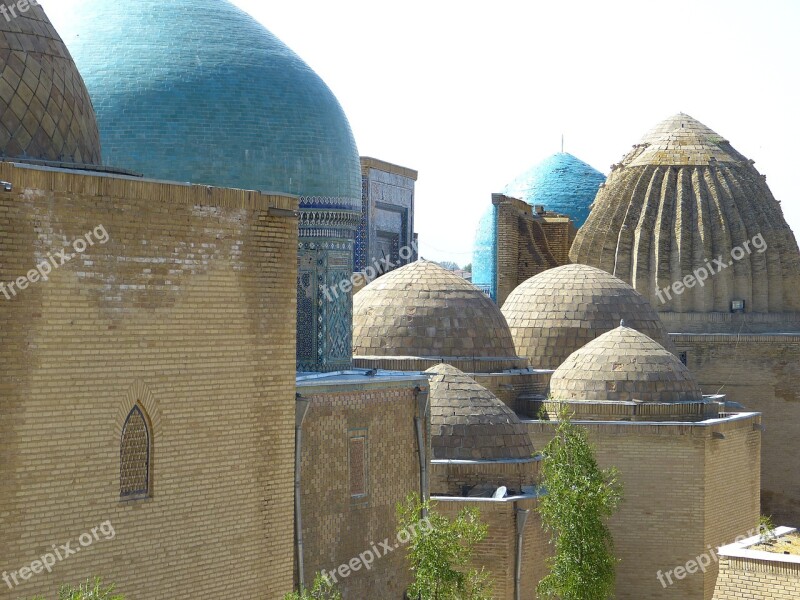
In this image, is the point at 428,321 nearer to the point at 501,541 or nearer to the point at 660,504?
the point at 660,504

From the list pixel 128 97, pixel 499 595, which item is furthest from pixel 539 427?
pixel 128 97

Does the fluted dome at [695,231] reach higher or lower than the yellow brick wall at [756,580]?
higher

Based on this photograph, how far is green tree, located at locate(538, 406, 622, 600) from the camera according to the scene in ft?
42.8

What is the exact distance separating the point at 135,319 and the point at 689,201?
16283mm

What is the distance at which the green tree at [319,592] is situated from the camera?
10281 mm

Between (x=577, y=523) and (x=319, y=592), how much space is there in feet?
8.29

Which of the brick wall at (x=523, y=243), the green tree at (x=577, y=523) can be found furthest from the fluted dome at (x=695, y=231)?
the green tree at (x=577, y=523)

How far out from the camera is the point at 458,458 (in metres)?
15.7

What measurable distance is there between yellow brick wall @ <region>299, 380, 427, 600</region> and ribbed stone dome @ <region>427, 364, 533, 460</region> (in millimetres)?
2513

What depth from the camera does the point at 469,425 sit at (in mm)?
15867

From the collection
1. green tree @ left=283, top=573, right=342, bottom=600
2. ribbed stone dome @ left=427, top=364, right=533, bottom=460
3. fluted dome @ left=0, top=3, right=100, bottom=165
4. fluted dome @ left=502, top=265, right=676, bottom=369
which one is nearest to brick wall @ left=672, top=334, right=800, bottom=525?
fluted dome @ left=502, top=265, right=676, bottom=369

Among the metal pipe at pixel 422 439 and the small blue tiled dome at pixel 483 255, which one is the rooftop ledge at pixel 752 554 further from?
the small blue tiled dome at pixel 483 255

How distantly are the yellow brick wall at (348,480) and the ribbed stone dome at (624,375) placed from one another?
471cm

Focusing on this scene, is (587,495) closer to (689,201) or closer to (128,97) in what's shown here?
(128,97)
